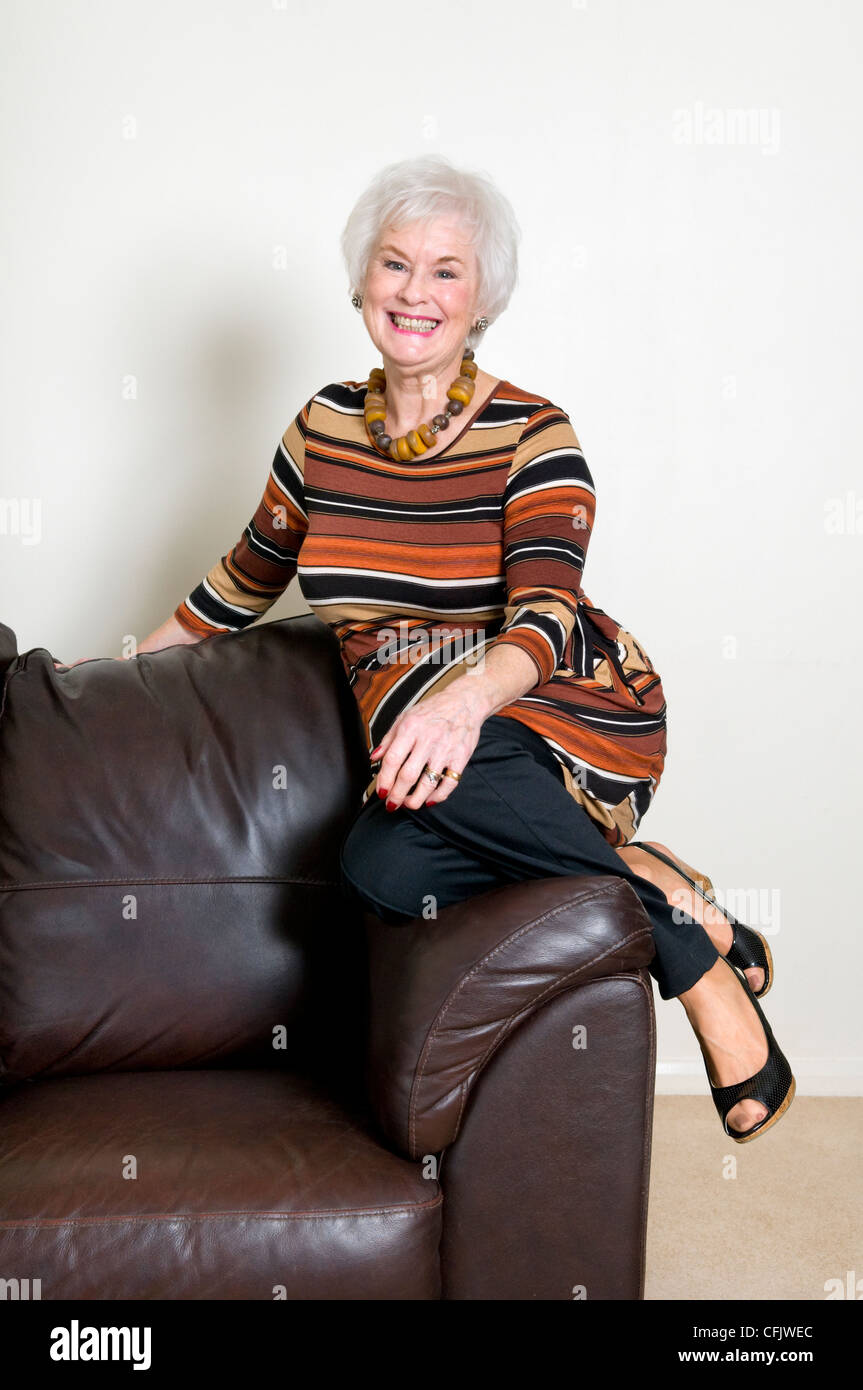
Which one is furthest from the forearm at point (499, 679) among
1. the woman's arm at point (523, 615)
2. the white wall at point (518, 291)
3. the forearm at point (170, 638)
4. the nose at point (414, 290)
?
the white wall at point (518, 291)

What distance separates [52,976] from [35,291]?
152 cm

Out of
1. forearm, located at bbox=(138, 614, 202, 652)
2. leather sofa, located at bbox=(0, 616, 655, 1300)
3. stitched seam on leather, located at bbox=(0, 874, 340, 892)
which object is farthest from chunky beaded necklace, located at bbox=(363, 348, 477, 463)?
stitched seam on leather, located at bbox=(0, 874, 340, 892)

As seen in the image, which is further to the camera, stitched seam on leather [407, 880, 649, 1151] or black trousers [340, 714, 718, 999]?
black trousers [340, 714, 718, 999]

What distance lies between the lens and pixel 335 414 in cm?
198

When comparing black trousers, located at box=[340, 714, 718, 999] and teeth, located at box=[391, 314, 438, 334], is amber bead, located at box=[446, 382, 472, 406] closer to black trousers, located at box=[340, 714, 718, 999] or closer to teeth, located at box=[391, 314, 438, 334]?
teeth, located at box=[391, 314, 438, 334]

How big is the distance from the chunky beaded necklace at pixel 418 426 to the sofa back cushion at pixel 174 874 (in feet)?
1.23

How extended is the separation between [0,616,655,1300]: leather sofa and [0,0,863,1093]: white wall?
81 centimetres

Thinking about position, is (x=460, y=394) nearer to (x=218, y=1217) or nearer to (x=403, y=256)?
(x=403, y=256)

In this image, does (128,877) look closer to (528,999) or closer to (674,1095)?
(528,999)

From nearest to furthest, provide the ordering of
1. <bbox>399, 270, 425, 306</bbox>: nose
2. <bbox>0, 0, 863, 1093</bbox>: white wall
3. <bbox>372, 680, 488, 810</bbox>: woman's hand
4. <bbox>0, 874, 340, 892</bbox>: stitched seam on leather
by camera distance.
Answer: <bbox>372, 680, 488, 810</bbox>: woman's hand → <bbox>0, 874, 340, 892</bbox>: stitched seam on leather → <bbox>399, 270, 425, 306</bbox>: nose → <bbox>0, 0, 863, 1093</bbox>: white wall

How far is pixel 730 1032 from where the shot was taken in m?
1.61

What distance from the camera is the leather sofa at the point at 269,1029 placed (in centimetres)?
134

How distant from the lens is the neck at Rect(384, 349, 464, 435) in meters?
1.90
